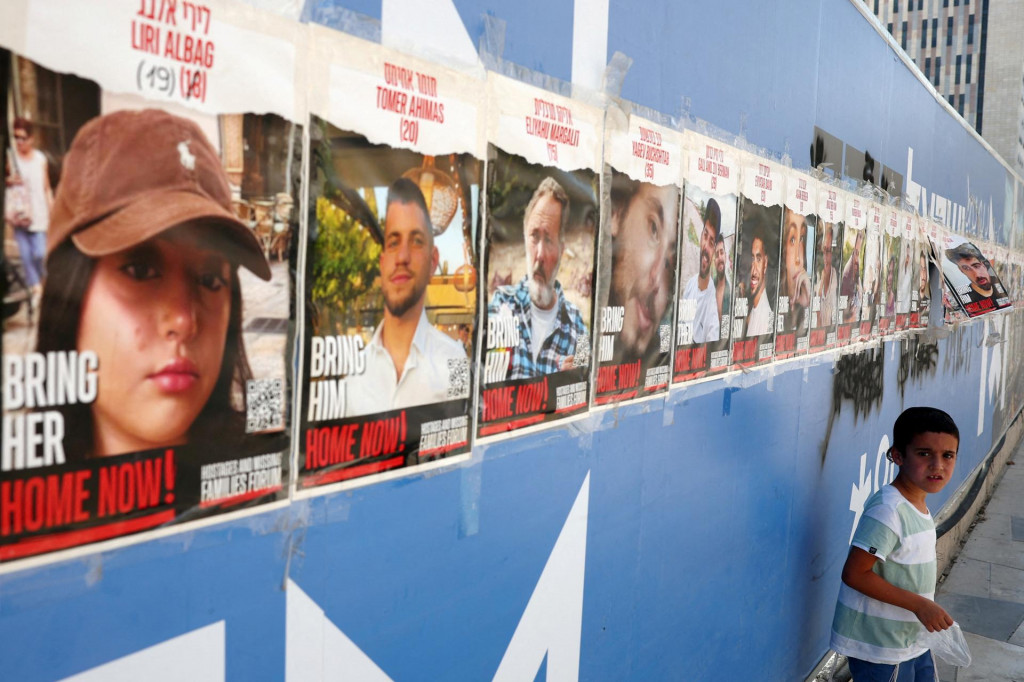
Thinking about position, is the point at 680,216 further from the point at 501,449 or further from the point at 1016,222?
the point at 1016,222

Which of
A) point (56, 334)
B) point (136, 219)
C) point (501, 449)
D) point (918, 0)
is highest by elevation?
point (918, 0)

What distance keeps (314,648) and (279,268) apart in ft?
2.02

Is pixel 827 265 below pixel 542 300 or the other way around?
the other way around

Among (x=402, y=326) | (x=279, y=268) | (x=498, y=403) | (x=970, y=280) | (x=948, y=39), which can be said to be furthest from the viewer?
(x=948, y=39)

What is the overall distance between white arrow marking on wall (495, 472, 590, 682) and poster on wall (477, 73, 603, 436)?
0.32m

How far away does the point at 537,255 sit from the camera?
6.33 feet

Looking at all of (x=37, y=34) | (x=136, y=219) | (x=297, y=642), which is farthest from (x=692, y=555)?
(x=37, y=34)

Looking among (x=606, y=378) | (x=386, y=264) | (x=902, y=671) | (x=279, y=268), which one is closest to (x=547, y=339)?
(x=606, y=378)

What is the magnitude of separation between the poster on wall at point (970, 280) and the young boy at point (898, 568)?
2672 mm

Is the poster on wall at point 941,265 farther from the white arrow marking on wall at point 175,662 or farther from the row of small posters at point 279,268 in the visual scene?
the white arrow marking on wall at point 175,662

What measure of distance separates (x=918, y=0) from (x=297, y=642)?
83883 mm

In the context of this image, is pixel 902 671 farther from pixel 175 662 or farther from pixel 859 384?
pixel 175 662

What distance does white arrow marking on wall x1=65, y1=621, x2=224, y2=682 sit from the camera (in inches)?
44.4

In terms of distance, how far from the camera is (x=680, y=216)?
2.58m
